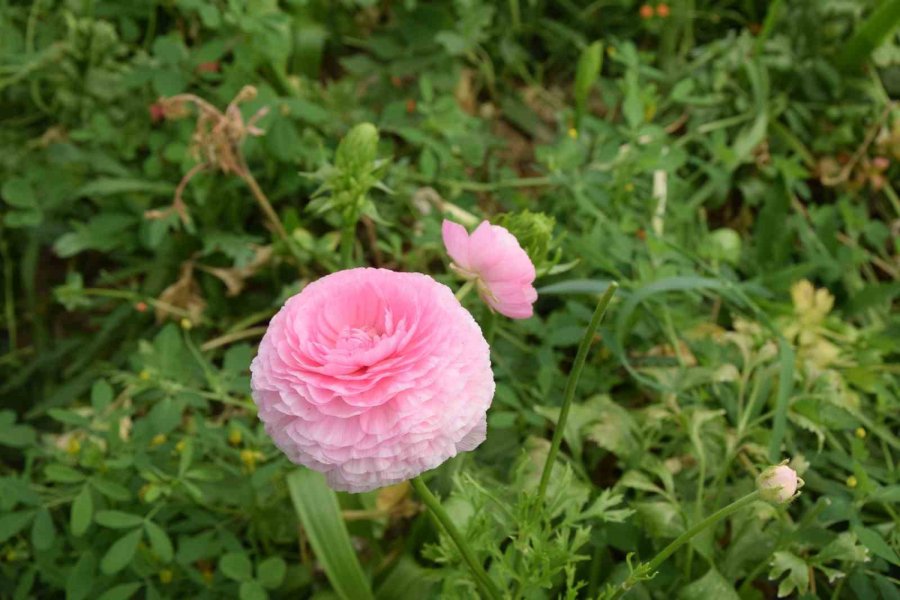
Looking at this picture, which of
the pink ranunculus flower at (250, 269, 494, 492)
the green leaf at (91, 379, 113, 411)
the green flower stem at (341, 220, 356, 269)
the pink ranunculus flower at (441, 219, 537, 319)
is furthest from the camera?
the green leaf at (91, 379, 113, 411)

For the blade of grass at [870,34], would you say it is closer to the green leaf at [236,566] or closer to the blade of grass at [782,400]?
the blade of grass at [782,400]

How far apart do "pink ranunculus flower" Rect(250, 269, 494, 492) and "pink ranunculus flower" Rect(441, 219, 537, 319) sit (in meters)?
0.10

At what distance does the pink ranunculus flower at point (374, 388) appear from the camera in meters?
0.70

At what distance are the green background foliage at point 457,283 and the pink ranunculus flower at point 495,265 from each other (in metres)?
0.12

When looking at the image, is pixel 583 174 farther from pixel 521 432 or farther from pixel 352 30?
pixel 352 30

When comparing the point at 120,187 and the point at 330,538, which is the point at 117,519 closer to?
the point at 330,538

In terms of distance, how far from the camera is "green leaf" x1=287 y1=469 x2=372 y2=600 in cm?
108

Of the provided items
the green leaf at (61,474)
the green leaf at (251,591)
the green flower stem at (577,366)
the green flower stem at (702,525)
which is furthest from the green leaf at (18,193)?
the green flower stem at (702,525)

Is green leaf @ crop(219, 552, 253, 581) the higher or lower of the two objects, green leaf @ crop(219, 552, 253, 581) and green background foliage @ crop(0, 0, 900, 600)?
the lower

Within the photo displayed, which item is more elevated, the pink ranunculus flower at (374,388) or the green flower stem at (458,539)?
the pink ranunculus flower at (374,388)

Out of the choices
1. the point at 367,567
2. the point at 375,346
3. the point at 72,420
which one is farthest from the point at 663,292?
the point at 72,420

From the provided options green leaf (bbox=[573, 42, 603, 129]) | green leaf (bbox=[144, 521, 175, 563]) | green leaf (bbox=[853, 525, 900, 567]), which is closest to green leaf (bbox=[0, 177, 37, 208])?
green leaf (bbox=[144, 521, 175, 563])

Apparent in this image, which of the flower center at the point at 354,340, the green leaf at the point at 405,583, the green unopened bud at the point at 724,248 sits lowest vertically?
the green leaf at the point at 405,583

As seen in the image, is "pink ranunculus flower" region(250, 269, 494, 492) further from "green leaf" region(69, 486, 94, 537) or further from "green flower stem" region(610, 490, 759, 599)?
"green leaf" region(69, 486, 94, 537)
